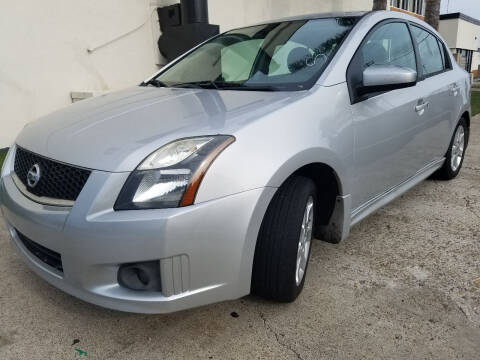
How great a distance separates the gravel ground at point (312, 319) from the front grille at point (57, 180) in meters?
0.68

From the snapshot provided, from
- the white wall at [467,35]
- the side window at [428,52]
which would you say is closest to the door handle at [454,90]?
the side window at [428,52]

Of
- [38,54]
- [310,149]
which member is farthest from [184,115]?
[38,54]

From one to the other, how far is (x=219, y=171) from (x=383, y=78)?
122 centimetres

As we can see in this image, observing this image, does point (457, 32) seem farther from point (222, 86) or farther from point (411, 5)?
point (222, 86)

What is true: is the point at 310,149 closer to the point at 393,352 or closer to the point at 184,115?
the point at 184,115

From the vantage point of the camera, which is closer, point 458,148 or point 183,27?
point 458,148

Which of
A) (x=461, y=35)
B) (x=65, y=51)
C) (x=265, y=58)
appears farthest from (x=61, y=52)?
(x=461, y=35)

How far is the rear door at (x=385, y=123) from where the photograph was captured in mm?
2398

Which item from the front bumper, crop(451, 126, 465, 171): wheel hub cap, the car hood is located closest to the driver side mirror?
the car hood

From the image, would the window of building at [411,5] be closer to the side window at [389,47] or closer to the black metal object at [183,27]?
the black metal object at [183,27]

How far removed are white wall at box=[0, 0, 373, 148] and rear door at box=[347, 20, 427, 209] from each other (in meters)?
4.78

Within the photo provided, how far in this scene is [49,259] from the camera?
1900mm

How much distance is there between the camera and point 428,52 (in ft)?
11.6

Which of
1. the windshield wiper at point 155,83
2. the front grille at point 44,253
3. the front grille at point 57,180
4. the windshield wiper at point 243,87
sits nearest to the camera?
the front grille at point 57,180
